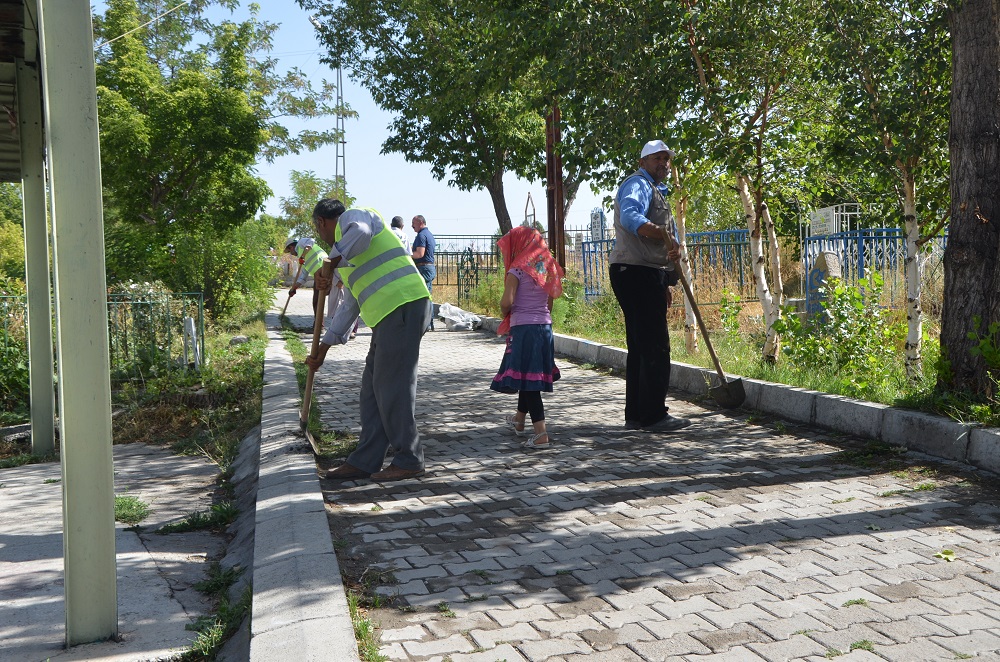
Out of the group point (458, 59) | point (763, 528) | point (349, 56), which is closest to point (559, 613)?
point (763, 528)

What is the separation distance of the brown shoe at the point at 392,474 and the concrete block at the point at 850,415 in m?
3.14

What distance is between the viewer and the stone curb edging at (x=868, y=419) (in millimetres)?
5480

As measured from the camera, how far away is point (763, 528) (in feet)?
14.6

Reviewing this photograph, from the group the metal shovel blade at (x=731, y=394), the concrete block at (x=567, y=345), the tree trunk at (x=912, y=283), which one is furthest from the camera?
the concrete block at (x=567, y=345)

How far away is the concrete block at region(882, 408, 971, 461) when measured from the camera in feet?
18.4

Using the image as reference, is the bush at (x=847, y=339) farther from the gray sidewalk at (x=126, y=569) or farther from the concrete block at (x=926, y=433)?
the gray sidewalk at (x=126, y=569)

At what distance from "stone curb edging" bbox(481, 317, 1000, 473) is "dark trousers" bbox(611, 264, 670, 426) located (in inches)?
43.3

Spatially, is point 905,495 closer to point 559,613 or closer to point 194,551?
point 559,613

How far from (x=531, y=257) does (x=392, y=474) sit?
2.03 meters

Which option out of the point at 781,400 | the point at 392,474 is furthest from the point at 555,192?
the point at 392,474

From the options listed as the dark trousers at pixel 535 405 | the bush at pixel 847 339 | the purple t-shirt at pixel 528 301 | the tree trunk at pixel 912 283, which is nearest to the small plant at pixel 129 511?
the dark trousers at pixel 535 405

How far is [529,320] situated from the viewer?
22.3ft

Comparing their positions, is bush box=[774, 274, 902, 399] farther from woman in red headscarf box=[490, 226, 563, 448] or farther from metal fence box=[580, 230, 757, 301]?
metal fence box=[580, 230, 757, 301]

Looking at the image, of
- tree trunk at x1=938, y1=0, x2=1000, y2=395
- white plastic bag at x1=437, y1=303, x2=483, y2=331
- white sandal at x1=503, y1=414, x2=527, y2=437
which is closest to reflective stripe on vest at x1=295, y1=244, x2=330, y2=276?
white plastic bag at x1=437, y1=303, x2=483, y2=331
